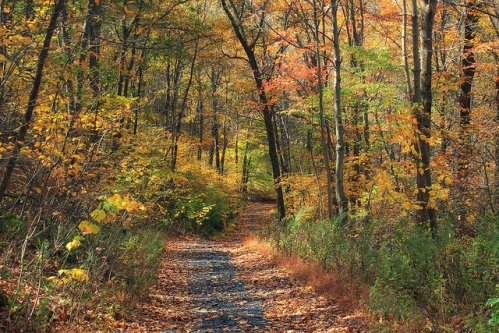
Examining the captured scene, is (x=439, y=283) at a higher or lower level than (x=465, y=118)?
lower

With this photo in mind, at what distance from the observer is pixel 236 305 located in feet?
23.5

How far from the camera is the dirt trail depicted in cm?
587

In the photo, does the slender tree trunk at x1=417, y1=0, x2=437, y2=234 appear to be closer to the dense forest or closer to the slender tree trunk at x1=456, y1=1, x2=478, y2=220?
the dense forest

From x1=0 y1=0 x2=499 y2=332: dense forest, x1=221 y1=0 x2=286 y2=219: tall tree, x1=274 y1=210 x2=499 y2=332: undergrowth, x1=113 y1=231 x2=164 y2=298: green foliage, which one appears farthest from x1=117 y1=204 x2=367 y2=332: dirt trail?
x1=221 y1=0 x2=286 y2=219: tall tree

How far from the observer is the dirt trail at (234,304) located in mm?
5871

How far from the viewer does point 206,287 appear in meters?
8.88

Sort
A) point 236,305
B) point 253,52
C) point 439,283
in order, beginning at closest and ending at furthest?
point 439,283, point 236,305, point 253,52

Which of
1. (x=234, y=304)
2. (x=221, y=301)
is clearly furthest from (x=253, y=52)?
(x=234, y=304)

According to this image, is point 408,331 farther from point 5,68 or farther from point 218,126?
point 218,126

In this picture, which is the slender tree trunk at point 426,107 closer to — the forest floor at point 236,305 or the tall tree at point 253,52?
the forest floor at point 236,305

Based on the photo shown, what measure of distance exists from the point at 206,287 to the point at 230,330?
3240 millimetres

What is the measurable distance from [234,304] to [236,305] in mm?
80

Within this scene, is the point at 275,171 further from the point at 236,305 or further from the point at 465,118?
the point at 236,305

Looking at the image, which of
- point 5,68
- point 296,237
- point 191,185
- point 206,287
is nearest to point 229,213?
point 191,185
